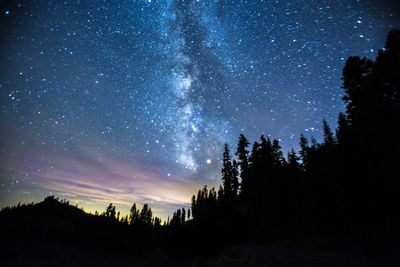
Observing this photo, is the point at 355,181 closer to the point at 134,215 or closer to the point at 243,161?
the point at 243,161

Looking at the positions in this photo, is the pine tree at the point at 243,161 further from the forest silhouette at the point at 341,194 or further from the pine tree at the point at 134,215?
the pine tree at the point at 134,215

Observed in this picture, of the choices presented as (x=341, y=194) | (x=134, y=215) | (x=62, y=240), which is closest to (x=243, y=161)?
(x=341, y=194)

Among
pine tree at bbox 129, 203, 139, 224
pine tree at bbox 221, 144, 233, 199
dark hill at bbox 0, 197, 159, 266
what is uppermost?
pine tree at bbox 221, 144, 233, 199

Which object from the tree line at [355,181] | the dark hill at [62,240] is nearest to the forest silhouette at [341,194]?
the tree line at [355,181]

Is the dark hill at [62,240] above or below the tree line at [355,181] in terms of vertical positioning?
below

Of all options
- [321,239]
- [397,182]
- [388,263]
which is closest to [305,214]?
[321,239]

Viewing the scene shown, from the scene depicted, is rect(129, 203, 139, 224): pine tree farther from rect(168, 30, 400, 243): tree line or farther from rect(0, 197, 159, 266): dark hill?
rect(168, 30, 400, 243): tree line

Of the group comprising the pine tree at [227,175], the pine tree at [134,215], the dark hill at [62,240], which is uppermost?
the pine tree at [227,175]

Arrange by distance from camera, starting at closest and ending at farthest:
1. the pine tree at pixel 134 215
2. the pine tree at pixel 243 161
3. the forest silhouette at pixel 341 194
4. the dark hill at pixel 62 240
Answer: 1. the forest silhouette at pixel 341 194
2. the pine tree at pixel 243 161
3. the dark hill at pixel 62 240
4. the pine tree at pixel 134 215

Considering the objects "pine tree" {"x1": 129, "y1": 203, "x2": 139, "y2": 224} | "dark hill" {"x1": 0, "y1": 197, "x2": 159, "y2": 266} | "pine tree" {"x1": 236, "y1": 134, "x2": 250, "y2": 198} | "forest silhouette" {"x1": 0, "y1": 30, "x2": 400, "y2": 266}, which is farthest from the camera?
"pine tree" {"x1": 129, "y1": 203, "x2": 139, "y2": 224}

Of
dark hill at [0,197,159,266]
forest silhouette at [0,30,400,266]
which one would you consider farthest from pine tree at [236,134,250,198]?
dark hill at [0,197,159,266]

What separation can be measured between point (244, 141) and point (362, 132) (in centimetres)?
2139

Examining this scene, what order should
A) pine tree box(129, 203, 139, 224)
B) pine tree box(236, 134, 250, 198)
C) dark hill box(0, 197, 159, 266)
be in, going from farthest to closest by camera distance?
1. pine tree box(129, 203, 139, 224)
2. dark hill box(0, 197, 159, 266)
3. pine tree box(236, 134, 250, 198)

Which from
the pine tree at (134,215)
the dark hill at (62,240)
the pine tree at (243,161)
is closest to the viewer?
the pine tree at (243,161)
